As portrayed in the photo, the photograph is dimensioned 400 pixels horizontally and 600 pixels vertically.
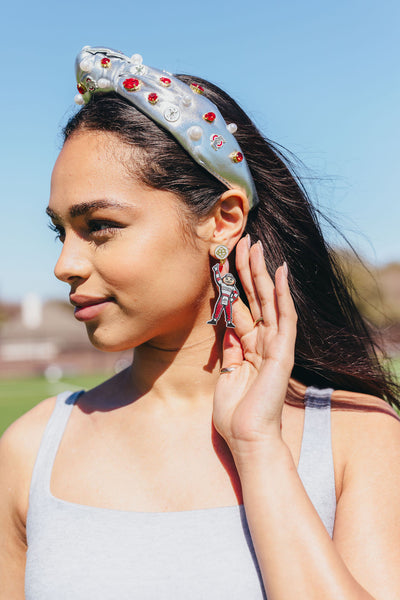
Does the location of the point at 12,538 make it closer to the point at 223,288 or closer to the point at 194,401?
the point at 194,401

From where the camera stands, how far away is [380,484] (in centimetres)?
188

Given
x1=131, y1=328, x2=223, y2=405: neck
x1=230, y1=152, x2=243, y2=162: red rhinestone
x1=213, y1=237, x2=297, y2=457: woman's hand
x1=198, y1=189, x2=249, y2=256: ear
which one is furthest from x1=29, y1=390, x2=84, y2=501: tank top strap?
x1=230, y1=152, x2=243, y2=162: red rhinestone

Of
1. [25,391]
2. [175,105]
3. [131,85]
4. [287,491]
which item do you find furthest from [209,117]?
[25,391]

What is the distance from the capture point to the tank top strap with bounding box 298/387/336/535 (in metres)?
1.94

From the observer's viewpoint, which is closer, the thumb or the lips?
the lips

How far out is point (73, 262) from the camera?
2102mm

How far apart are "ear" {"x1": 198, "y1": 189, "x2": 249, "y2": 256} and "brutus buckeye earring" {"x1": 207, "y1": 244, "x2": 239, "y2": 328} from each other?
3 centimetres

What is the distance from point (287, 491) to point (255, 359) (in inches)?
18.5

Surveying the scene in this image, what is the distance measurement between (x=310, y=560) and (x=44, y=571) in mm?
800

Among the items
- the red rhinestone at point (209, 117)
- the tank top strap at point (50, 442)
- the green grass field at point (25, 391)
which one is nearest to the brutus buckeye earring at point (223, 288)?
the red rhinestone at point (209, 117)

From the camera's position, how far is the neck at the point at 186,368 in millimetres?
2338

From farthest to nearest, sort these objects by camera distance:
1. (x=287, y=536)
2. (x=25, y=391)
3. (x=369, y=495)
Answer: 1. (x=25, y=391)
2. (x=369, y=495)
3. (x=287, y=536)

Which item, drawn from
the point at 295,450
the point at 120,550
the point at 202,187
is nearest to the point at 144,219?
the point at 202,187

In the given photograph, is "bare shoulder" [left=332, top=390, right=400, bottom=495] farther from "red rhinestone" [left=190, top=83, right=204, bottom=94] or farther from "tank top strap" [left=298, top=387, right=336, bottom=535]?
"red rhinestone" [left=190, top=83, right=204, bottom=94]
